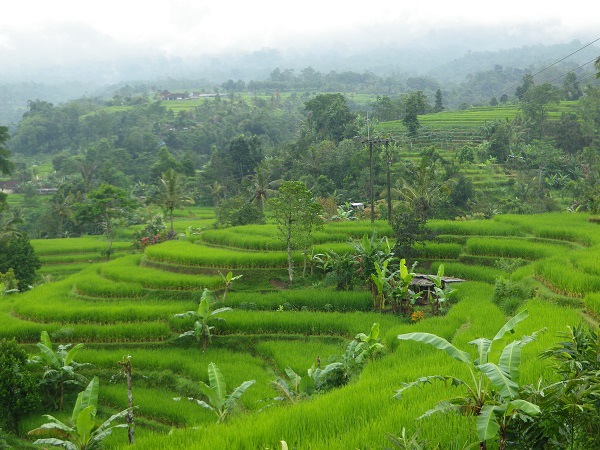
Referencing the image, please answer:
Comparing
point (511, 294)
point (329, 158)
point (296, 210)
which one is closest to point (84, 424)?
point (511, 294)

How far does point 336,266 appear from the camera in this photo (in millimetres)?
14984

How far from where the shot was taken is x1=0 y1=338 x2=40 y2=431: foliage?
10.0 meters

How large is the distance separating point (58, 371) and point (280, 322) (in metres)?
5.26

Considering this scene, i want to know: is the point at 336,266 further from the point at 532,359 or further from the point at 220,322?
the point at 532,359

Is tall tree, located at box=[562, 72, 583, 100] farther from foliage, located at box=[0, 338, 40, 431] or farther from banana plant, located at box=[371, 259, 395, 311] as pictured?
foliage, located at box=[0, 338, 40, 431]

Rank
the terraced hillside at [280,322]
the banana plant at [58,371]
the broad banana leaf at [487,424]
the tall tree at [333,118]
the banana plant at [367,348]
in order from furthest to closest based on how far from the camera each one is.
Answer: the tall tree at [333,118] → the banana plant at [58,371] → the banana plant at [367,348] → the terraced hillside at [280,322] → the broad banana leaf at [487,424]

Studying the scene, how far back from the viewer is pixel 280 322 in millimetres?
13375

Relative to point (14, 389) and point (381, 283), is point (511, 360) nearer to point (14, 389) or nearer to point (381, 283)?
point (381, 283)

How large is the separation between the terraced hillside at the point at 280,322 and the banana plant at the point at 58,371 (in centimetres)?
66

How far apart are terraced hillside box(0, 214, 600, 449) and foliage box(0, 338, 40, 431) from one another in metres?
0.29

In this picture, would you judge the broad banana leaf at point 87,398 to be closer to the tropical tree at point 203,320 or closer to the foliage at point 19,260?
the tropical tree at point 203,320

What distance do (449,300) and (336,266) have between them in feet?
10.8

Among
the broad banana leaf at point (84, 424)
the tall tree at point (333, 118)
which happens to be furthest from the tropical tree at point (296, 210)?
the tall tree at point (333, 118)

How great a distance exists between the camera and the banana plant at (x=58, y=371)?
10.9 meters
